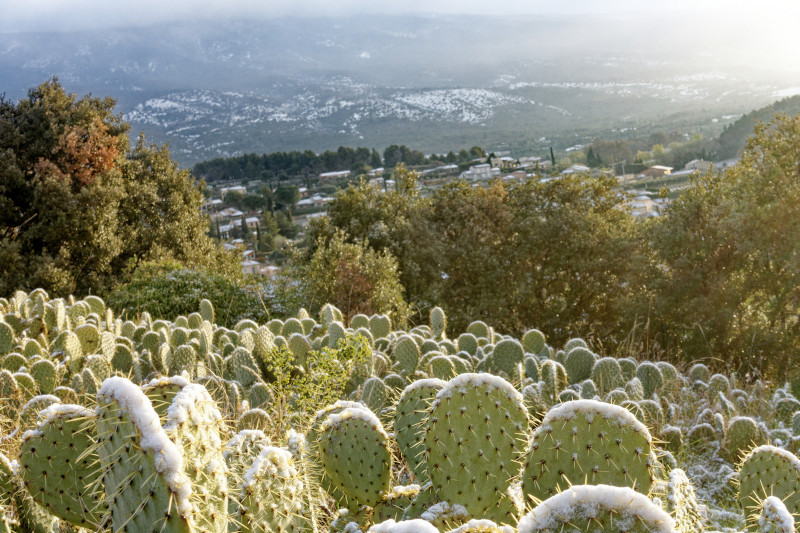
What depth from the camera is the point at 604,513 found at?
0.96 meters

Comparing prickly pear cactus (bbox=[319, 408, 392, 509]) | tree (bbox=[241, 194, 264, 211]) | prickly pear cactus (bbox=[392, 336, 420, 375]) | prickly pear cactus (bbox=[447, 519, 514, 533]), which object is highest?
prickly pear cactus (bbox=[447, 519, 514, 533])

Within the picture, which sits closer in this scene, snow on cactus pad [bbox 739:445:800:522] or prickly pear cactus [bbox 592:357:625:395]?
snow on cactus pad [bbox 739:445:800:522]

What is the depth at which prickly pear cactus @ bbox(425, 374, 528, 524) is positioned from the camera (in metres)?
1.77

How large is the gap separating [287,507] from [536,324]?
35.1 feet

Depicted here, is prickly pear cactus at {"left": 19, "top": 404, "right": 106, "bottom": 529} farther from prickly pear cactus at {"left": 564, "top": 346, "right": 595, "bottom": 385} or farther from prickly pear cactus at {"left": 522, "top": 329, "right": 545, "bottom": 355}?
prickly pear cactus at {"left": 522, "top": 329, "right": 545, "bottom": 355}

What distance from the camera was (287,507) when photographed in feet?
5.39

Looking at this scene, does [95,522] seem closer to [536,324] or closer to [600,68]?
[536,324]

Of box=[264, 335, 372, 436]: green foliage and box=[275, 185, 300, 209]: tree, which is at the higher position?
box=[264, 335, 372, 436]: green foliage

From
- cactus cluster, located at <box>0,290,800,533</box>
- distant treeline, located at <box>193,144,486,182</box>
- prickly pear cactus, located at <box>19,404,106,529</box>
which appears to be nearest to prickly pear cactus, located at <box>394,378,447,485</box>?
cactus cluster, located at <box>0,290,800,533</box>

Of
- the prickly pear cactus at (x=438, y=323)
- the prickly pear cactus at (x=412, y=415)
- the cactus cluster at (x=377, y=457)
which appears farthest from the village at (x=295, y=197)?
the prickly pear cactus at (x=412, y=415)

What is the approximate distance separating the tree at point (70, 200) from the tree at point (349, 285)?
294 centimetres

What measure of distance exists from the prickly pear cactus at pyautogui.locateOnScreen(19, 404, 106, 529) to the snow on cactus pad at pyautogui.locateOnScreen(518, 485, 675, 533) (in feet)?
4.23

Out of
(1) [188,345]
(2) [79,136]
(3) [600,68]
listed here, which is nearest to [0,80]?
(3) [600,68]

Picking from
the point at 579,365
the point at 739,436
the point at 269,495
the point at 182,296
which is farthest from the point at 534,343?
the point at 182,296
